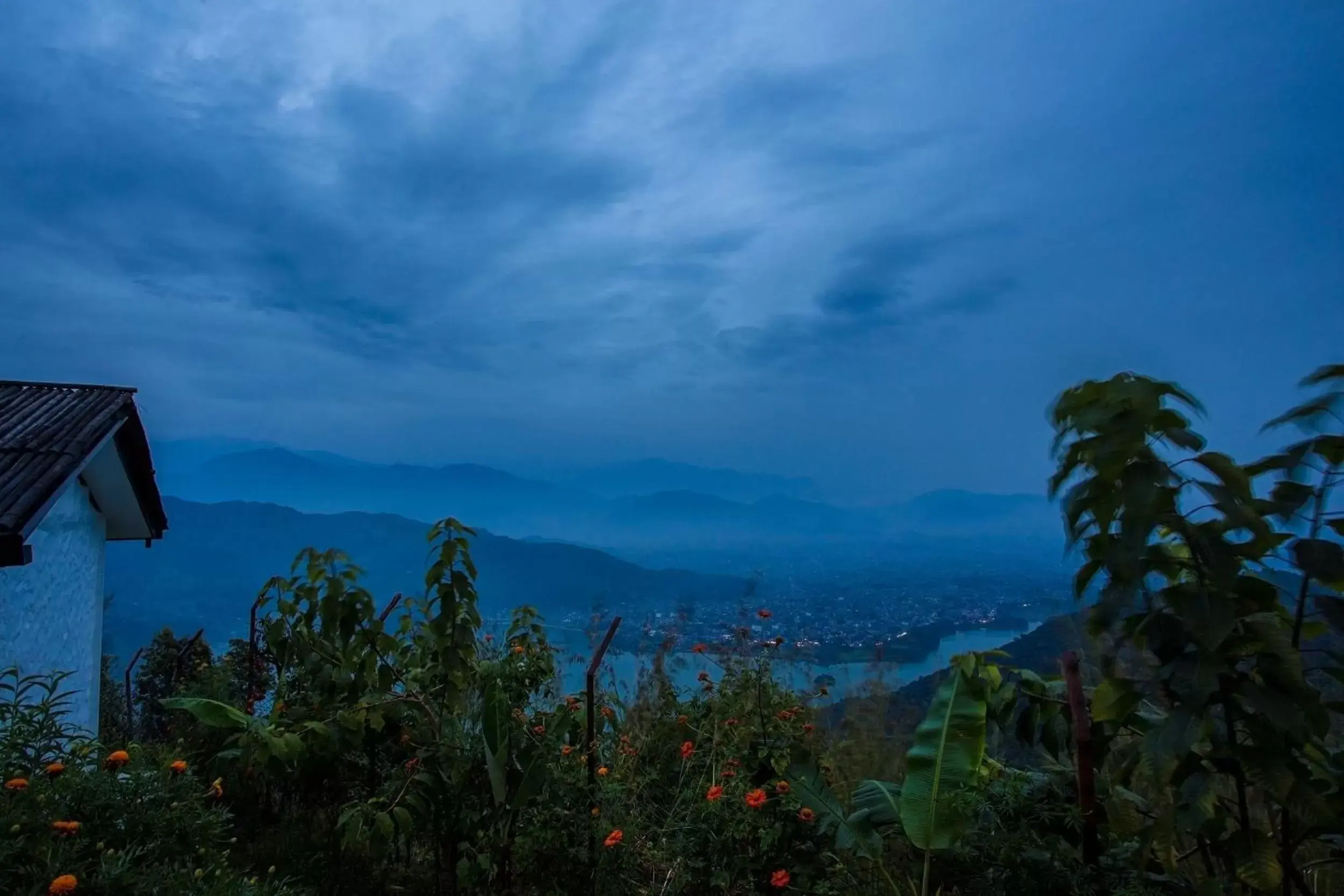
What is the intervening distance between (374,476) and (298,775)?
8190 centimetres

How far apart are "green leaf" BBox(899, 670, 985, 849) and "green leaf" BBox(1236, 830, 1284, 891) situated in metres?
0.78

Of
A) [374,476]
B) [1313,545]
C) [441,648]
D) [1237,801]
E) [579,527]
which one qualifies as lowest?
[1237,801]

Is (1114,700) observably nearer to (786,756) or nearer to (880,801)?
(880,801)

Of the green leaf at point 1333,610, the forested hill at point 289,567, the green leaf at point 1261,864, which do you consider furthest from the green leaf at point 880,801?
the forested hill at point 289,567

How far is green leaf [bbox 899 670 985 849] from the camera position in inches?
101

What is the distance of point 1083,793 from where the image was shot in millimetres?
2486

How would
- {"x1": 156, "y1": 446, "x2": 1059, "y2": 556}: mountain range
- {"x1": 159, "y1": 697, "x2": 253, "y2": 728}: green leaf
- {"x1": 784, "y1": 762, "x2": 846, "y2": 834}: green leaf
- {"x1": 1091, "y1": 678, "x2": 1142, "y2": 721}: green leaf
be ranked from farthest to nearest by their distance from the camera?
{"x1": 156, "y1": 446, "x2": 1059, "y2": 556}: mountain range, {"x1": 159, "y1": 697, "x2": 253, "y2": 728}: green leaf, {"x1": 784, "y1": 762, "x2": 846, "y2": 834}: green leaf, {"x1": 1091, "y1": 678, "x2": 1142, "y2": 721}: green leaf

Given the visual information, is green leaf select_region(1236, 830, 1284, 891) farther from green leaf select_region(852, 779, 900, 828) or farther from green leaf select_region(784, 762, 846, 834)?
green leaf select_region(784, 762, 846, 834)

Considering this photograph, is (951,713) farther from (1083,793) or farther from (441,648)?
(441,648)

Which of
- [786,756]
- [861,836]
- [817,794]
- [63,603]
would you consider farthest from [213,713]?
[63,603]

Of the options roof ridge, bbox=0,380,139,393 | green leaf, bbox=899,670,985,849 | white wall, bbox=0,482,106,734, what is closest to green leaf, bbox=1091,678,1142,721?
green leaf, bbox=899,670,985,849

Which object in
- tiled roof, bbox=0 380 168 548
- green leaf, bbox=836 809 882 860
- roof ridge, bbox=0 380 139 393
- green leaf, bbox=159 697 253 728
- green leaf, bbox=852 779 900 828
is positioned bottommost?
green leaf, bbox=836 809 882 860

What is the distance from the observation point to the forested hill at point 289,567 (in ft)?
18.8

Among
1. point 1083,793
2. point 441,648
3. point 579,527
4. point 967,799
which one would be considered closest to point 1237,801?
point 1083,793
